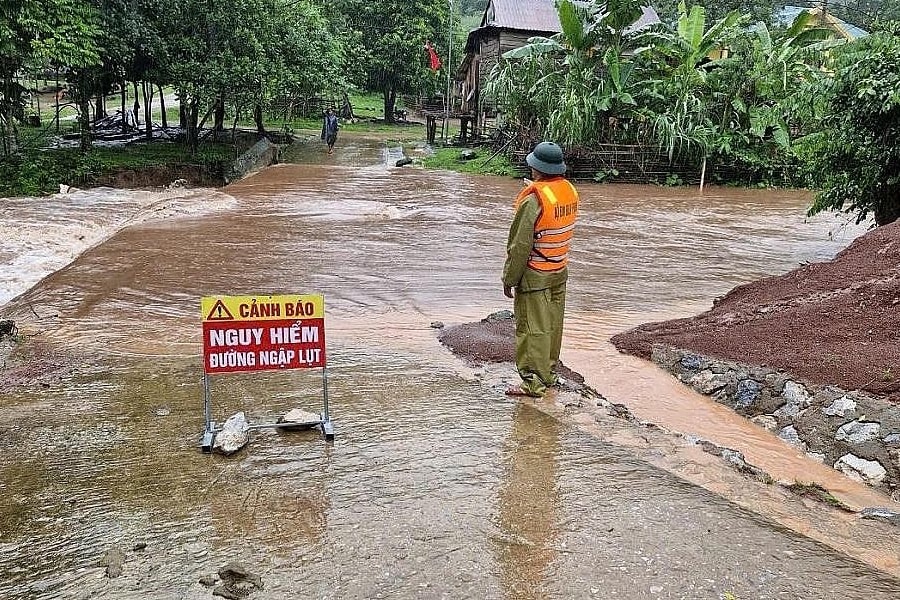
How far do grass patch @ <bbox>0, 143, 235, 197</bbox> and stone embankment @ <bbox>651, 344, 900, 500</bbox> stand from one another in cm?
1515

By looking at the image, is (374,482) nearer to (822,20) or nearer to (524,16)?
(524,16)

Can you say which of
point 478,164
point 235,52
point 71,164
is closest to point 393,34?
point 478,164

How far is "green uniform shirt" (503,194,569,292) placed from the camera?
5098 mm

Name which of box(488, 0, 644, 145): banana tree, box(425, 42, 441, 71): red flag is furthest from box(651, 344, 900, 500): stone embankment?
box(425, 42, 441, 71): red flag

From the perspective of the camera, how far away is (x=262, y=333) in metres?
4.27

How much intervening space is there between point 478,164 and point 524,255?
2140 cm

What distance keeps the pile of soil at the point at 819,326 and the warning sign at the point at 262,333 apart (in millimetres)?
3823

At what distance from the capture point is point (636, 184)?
23.4 meters

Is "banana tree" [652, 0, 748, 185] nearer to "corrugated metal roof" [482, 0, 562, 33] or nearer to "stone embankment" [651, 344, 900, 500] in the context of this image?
"corrugated metal roof" [482, 0, 562, 33]

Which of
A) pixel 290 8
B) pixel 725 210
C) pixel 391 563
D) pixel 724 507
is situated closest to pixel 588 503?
pixel 724 507

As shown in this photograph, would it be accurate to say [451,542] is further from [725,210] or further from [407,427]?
[725,210]

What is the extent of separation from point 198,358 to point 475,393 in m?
2.41

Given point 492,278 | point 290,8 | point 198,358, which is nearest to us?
point 198,358

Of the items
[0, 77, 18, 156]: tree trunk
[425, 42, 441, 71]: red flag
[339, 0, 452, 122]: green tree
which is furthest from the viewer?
[339, 0, 452, 122]: green tree
